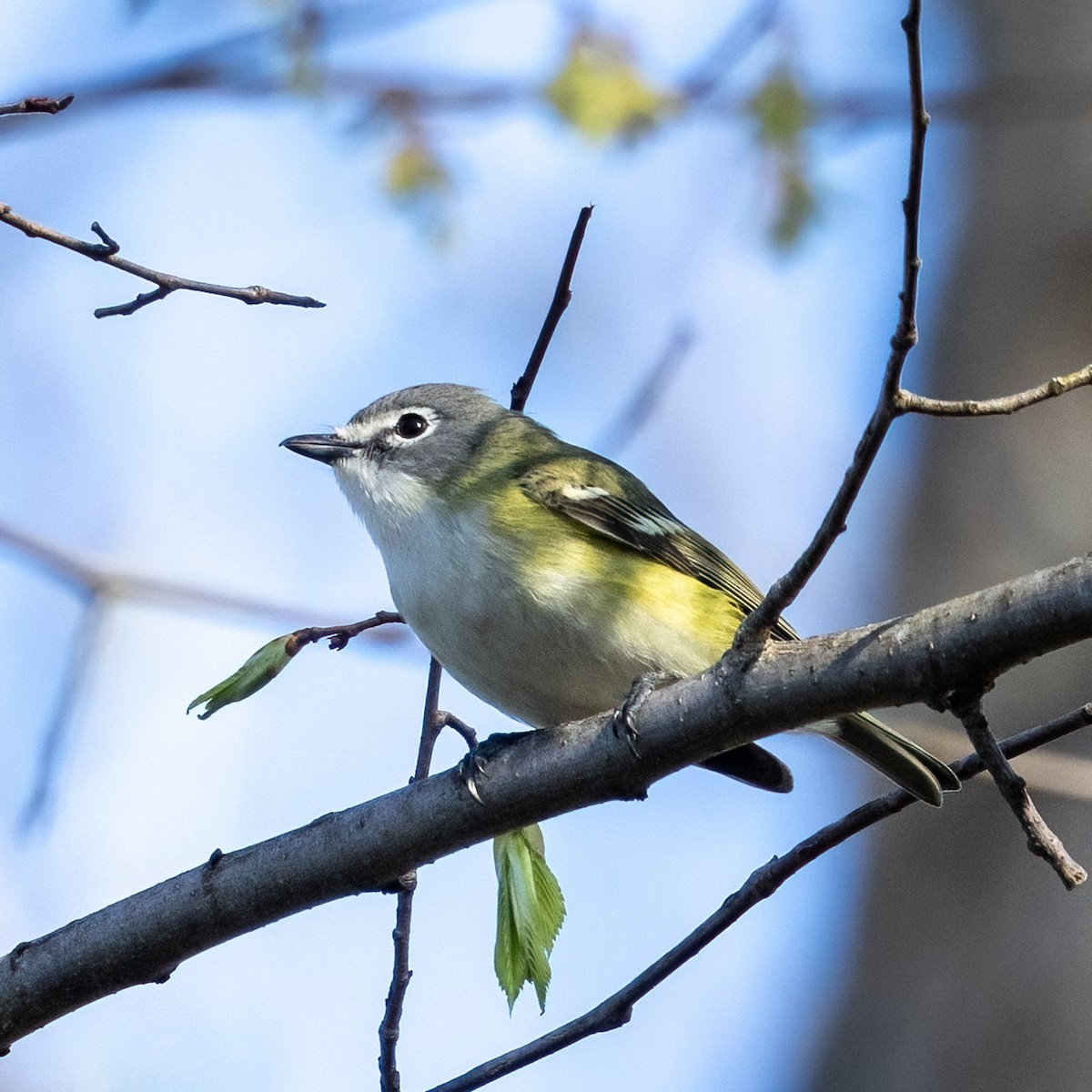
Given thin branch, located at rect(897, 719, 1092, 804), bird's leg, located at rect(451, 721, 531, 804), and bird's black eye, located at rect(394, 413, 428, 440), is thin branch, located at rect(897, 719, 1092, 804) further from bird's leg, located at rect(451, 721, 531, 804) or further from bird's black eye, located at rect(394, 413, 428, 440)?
bird's black eye, located at rect(394, 413, 428, 440)

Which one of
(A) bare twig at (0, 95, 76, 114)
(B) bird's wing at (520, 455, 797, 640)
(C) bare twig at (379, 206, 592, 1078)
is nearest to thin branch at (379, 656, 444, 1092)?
(C) bare twig at (379, 206, 592, 1078)

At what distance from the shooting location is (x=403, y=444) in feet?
17.7

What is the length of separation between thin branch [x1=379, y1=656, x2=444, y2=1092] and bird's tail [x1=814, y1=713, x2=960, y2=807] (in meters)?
1.20

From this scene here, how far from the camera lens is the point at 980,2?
7996 millimetres

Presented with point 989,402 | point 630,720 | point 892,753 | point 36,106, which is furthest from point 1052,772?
point 36,106

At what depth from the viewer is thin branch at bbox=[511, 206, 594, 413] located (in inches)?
142

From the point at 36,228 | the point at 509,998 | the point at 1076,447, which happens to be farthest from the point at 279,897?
the point at 1076,447

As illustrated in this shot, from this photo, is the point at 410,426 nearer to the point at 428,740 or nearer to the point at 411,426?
the point at 411,426

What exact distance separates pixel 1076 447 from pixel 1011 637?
4.44 meters

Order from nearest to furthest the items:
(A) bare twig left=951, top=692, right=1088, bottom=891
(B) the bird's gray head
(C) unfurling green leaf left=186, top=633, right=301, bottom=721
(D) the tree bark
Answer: (A) bare twig left=951, top=692, right=1088, bottom=891 < (C) unfurling green leaf left=186, top=633, right=301, bottom=721 < (B) the bird's gray head < (D) the tree bark

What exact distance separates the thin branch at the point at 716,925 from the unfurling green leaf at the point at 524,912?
401mm

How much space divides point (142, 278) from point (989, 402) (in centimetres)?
→ 181

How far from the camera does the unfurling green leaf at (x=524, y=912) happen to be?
3184mm

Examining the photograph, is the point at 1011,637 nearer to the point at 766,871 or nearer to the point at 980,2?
the point at 766,871
